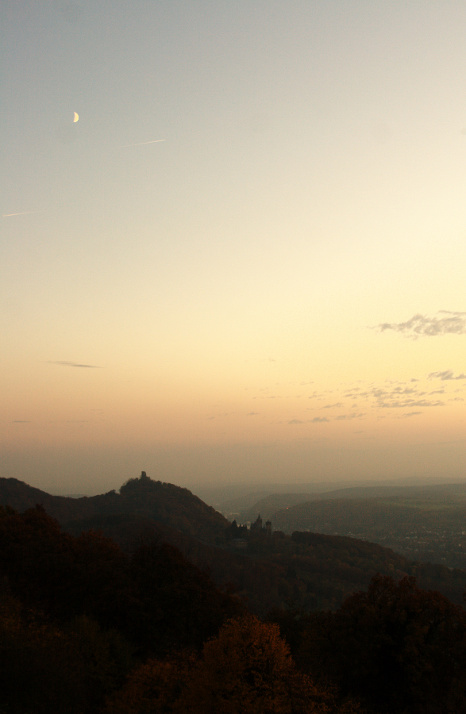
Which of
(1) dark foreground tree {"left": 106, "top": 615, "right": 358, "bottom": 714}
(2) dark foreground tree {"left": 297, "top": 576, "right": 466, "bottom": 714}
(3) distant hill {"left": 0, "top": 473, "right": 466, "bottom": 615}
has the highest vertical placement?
(1) dark foreground tree {"left": 106, "top": 615, "right": 358, "bottom": 714}

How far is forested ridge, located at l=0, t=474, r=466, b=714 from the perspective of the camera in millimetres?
29016

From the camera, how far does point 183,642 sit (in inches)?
1797

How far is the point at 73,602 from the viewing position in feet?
164

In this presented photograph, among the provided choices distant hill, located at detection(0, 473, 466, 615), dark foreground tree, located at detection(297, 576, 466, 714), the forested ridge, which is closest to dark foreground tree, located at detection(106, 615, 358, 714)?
the forested ridge

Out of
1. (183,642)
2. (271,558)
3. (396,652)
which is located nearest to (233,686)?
(396,652)

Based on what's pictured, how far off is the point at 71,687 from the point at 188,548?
117 metres

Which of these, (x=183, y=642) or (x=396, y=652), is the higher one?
(x=396, y=652)

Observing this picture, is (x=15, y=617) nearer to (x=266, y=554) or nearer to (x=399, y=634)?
(x=399, y=634)

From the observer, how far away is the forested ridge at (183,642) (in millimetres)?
29016

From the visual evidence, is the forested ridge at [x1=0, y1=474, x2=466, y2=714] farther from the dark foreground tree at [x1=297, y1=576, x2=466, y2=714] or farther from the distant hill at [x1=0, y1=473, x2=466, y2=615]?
the distant hill at [x1=0, y1=473, x2=466, y2=615]

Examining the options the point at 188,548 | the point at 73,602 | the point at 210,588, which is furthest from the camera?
the point at 188,548

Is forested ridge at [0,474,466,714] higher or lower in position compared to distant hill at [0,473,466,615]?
higher

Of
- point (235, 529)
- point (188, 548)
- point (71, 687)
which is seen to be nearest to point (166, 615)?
point (71, 687)

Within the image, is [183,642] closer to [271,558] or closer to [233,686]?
[233,686]
